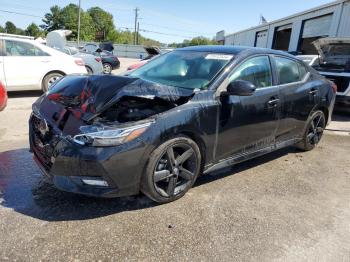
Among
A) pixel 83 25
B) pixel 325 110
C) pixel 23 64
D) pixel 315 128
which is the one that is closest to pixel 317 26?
pixel 325 110

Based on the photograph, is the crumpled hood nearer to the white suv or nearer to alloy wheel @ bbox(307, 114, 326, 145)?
alloy wheel @ bbox(307, 114, 326, 145)

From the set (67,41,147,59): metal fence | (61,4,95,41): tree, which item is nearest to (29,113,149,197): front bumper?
(67,41,147,59): metal fence

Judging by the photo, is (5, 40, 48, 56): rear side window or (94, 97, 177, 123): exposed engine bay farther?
(5, 40, 48, 56): rear side window

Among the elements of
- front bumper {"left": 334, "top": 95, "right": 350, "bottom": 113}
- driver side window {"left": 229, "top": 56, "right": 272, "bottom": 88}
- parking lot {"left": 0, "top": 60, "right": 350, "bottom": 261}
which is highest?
driver side window {"left": 229, "top": 56, "right": 272, "bottom": 88}

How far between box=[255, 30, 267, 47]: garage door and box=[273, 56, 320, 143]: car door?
25.2 metres

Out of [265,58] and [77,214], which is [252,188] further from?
[77,214]

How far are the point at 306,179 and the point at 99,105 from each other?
2.82 metres

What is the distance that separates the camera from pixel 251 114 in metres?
4.02

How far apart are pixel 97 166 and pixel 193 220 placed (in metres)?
1.03

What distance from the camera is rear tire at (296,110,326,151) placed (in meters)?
5.29

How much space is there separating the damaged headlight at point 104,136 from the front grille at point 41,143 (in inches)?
16.8

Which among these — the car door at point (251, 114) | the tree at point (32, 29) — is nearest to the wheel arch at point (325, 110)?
the car door at point (251, 114)

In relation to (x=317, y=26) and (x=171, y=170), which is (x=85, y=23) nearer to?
(x=317, y=26)

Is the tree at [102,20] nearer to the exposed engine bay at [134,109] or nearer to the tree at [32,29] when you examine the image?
the tree at [32,29]
